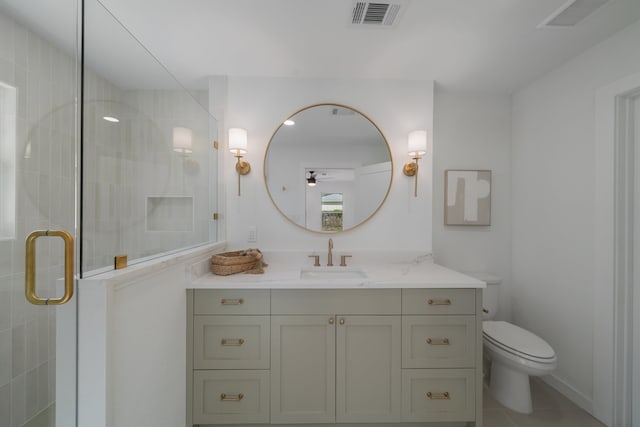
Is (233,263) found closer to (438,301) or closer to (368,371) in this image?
(368,371)

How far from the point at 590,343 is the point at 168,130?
9.42ft

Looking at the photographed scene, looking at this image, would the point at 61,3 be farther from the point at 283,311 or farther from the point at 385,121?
the point at 385,121

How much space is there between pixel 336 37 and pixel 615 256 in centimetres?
212

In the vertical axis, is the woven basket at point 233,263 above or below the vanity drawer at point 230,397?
above

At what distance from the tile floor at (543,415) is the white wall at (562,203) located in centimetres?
9

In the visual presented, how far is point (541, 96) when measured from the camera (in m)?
2.07

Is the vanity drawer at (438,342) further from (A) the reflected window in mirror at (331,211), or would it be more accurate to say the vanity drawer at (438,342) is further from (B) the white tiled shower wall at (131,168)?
(B) the white tiled shower wall at (131,168)

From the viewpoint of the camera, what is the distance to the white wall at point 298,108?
2074 millimetres

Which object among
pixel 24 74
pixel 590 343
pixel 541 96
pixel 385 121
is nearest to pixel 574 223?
pixel 590 343

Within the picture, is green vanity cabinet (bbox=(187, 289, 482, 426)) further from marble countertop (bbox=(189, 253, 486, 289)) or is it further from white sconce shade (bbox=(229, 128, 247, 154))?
white sconce shade (bbox=(229, 128, 247, 154))

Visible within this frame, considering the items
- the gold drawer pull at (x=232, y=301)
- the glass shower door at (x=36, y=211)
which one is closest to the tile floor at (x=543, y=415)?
the gold drawer pull at (x=232, y=301)

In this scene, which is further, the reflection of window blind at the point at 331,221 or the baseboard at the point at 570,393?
the reflection of window blind at the point at 331,221

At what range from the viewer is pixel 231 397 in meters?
1.47

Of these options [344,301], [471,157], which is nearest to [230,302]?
[344,301]
